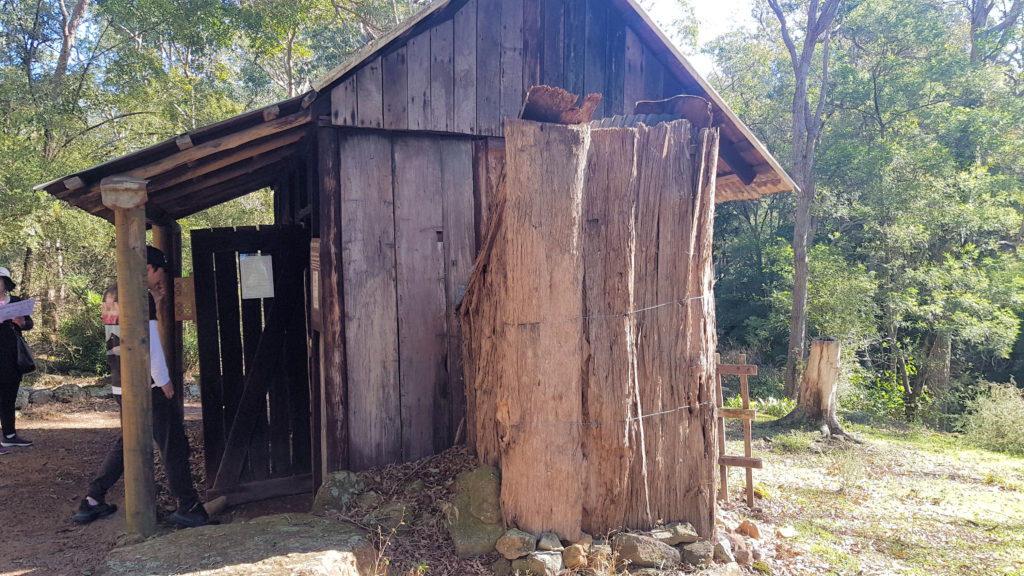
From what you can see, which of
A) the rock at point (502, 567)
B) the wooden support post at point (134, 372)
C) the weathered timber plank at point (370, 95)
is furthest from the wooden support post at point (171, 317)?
the rock at point (502, 567)

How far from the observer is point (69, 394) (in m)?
10.7

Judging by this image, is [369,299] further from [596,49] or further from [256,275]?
[596,49]

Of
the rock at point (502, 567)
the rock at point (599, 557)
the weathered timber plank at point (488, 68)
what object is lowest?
the rock at point (502, 567)

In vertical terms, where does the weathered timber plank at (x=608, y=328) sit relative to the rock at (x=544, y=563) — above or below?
above

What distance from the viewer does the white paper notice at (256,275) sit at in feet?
19.6

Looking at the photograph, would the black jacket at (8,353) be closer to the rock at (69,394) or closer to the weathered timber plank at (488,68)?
the rock at (69,394)

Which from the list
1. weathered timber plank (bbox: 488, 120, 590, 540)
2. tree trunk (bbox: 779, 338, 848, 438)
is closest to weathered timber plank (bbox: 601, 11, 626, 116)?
A: weathered timber plank (bbox: 488, 120, 590, 540)

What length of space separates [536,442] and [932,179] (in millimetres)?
18046

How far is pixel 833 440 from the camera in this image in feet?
31.2

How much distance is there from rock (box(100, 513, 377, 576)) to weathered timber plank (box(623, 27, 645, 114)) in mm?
4775

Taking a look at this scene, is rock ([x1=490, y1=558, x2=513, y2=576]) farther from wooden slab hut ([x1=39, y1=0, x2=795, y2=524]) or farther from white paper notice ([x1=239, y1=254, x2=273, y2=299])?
white paper notice ([x1=239, y1=254, x2=273, y2=299])

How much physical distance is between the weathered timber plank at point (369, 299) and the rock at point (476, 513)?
3.84 ft

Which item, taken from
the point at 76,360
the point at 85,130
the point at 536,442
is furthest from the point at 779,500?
the point at 85,130

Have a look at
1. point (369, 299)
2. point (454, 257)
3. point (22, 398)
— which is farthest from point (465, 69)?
point (22, 398)
